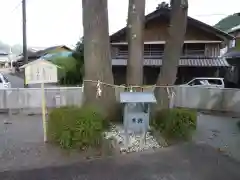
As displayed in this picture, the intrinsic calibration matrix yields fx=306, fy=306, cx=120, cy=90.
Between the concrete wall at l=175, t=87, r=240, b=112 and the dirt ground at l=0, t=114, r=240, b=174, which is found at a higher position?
the concrete wall at l=175, t=87, r=240, b=112

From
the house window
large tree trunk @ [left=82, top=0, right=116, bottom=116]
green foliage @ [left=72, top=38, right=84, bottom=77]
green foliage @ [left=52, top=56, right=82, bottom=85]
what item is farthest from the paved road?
green foliage @ [left=72, top=38, right=84, bottom=77]

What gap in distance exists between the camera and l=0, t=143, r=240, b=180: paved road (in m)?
5.25

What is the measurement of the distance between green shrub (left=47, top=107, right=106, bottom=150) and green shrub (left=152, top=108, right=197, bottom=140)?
168 cm

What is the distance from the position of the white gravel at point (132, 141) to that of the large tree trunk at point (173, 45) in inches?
76.2

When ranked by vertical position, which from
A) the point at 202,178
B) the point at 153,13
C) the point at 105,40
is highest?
the point at 153,13

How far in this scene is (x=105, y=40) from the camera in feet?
26.6

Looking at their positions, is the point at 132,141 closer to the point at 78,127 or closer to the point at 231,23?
the point at 78,127

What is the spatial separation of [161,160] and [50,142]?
2743 mm

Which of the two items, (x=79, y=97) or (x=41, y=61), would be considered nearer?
(x=41, y=61)

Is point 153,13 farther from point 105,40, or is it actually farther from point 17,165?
point 17,165

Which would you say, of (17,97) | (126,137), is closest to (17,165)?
(126,137)

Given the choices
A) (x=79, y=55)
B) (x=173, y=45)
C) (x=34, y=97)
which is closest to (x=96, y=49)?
(x=173, y=45)

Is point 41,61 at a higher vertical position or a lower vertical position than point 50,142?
higher

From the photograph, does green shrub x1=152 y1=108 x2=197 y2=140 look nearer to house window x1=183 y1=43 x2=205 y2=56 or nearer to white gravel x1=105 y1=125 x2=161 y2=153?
white gravel x1=105 y1=125 x2=161 y2=153
